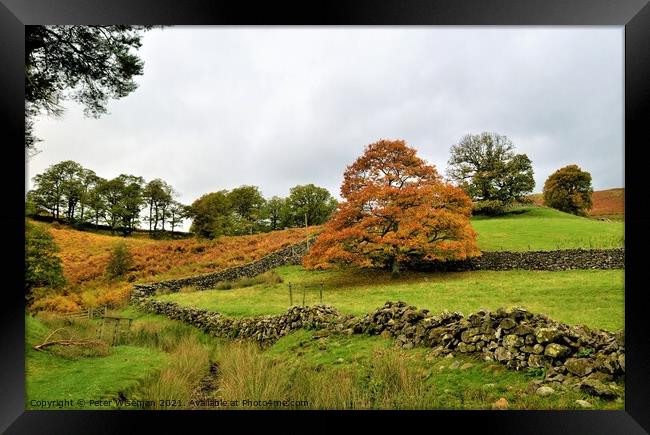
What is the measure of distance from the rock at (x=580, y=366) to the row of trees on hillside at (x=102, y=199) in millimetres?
5887

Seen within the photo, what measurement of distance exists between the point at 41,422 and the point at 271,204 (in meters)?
4.84

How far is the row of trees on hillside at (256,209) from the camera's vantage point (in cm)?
669

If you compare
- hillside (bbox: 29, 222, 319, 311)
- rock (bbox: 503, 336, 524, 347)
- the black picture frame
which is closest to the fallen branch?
the black picture frame

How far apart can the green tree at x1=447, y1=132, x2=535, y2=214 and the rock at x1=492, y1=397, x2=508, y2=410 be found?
3907mm

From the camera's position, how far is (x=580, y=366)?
3.23 meters

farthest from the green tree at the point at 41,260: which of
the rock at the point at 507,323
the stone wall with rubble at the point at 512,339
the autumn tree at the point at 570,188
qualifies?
the autumn tree at the point at 570,188

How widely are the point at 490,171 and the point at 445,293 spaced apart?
2.55 metres

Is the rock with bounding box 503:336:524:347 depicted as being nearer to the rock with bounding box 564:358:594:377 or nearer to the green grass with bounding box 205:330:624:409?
the green grass with bounding box 205:330:624:409

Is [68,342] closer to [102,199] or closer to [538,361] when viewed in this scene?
[102,199]

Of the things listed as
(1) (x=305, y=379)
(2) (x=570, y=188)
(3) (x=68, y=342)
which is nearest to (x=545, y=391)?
(1) (x=305, y=379)

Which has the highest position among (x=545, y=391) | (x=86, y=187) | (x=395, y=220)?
(x=86, y=187)

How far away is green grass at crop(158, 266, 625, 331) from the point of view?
5621 mm
